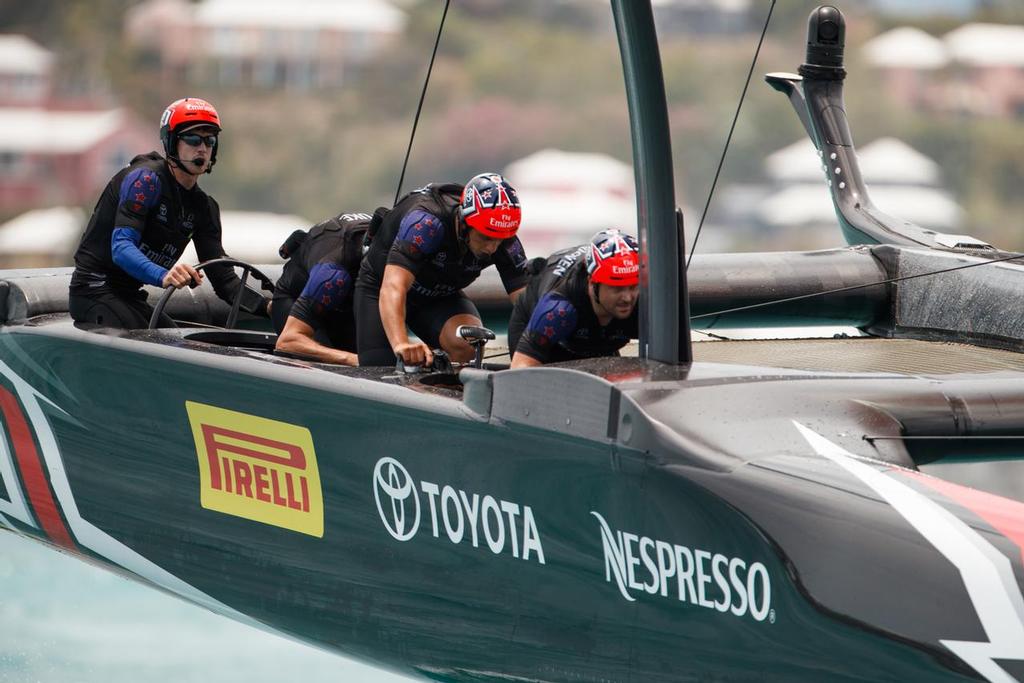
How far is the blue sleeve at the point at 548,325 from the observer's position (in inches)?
158

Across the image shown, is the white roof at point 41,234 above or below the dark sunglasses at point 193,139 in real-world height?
below

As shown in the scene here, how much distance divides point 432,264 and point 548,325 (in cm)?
71

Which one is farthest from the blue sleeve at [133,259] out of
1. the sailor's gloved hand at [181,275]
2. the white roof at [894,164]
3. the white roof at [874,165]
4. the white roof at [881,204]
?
the white roof at [874,165]

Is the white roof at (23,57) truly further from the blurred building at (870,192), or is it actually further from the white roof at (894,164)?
the white roof at (894,164)

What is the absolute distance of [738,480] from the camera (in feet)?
10.3

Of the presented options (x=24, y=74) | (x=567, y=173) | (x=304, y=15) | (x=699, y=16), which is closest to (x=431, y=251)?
(x=567, y=173)

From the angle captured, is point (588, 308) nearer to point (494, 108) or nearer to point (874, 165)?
point (874, 165)

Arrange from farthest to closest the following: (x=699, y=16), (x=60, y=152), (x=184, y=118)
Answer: (x=699, y=16) < (x=60, y=152) < (x=184, y=118)

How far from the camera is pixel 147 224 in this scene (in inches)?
192

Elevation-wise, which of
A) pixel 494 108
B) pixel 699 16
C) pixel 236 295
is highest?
pixel 236 295

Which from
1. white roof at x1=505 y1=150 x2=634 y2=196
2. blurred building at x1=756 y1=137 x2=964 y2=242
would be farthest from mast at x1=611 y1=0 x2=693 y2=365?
blurred building at x1=756 y1=137 x2=964 y2=242

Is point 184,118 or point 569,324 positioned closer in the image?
point 569,324

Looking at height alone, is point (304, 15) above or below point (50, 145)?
above

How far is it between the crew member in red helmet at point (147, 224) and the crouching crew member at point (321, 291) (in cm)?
17
